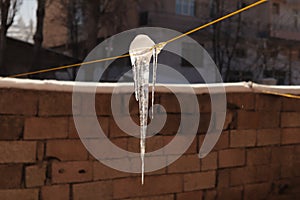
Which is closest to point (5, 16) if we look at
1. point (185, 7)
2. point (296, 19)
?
point (185, 7)

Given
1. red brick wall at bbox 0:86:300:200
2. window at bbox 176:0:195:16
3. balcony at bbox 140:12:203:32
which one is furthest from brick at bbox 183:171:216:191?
window at bbox 176:0:195:16

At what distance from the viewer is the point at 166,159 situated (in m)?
3.15

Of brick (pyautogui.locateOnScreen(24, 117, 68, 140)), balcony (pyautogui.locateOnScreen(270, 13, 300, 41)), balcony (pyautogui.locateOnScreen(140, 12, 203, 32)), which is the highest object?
balcony (pyautogui.locateOnScreen(270, 13, 300, 41))

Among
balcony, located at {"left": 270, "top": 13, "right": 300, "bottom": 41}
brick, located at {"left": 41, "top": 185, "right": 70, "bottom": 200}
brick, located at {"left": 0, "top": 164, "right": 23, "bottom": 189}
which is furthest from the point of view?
balcony, located at {"left": 270, "top": 13, "right": 300, "bottom": 41}

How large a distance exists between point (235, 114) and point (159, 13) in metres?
15.2

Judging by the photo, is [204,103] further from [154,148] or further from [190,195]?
[190,195]

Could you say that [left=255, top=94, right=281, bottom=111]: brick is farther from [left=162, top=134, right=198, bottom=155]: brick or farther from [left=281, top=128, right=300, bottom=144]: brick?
[left=162, top=134, right=198, bottom=155]: brick

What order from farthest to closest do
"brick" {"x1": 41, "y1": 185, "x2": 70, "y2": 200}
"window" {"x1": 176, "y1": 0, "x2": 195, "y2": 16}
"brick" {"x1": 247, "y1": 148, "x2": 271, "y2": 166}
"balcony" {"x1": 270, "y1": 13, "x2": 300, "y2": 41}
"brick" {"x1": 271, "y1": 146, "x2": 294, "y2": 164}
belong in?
"balcony" {"x1": 270, "y1": 13, "x2": 300, "y2": 41} → "window" {"x1": 176, "y1": 0, "x2": 195, "y2": 16} → "brick" {"x1": 271, "y1": 146, "x2": 294, "y2": 164} → "brick" {"x1": 247, "y1": 148, "x2": 271, "y2": 166} → "brick" {"x1": 41, "y1": 185, "x2": 70, "y2": 200}

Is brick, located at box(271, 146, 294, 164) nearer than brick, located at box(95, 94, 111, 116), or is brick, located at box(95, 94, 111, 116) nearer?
brick, located at box(95, 94, 111, 116)

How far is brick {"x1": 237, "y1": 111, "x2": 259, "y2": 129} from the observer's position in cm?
347

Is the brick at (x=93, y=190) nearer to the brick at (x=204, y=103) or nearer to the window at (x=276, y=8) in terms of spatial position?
the brick at (x=204, y=103)

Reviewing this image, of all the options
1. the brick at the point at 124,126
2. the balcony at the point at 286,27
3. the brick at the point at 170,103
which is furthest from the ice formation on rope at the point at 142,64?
the balcony at the point at 286,27

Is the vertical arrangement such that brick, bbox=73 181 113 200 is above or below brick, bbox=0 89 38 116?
below

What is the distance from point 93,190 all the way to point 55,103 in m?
0.81
